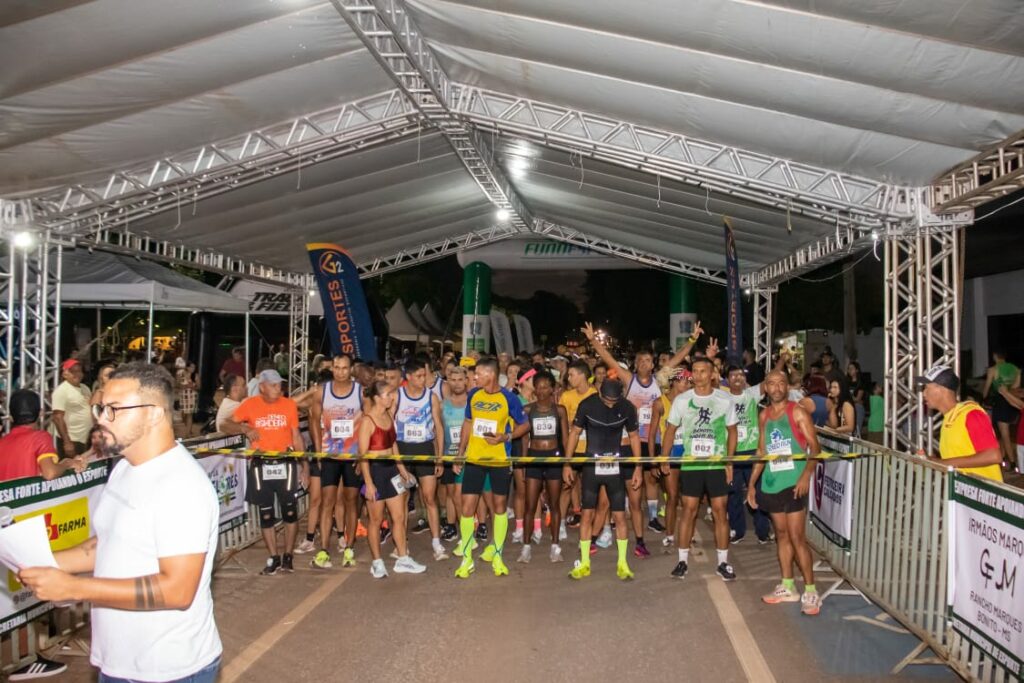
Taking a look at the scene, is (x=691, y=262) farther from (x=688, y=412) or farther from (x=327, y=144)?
(x=688, y=412)

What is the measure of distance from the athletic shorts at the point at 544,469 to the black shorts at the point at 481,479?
0.52m

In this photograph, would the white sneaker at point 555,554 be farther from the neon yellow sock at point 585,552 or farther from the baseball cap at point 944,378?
the baseball cap at point 944,378

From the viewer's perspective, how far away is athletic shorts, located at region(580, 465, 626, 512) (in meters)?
7.73

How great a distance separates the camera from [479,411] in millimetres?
8039

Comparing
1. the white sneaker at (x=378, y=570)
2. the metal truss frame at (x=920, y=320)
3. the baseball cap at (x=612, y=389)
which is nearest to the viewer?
the white sneaker at (x=378, y=570)

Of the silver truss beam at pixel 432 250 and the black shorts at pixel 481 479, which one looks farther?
the silver truss beam at pixel 432 250

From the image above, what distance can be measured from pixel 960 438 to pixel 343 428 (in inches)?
218

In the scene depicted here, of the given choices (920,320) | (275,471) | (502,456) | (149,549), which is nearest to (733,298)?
(920,320)

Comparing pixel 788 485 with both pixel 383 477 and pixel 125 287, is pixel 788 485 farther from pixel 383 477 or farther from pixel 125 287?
pixel 125 287

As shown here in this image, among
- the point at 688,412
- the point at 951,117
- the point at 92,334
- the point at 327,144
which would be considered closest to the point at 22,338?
the point at 327,144

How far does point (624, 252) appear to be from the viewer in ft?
69.8

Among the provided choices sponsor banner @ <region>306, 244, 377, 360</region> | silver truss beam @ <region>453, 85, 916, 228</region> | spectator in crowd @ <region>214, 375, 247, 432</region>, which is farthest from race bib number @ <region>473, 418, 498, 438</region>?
sponsor banner @ <region>306, 244, 377, 360</region>

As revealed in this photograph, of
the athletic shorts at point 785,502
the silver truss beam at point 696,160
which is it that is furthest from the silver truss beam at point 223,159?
the athletic shorts at point 785,502

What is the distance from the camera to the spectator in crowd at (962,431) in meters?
5.32
